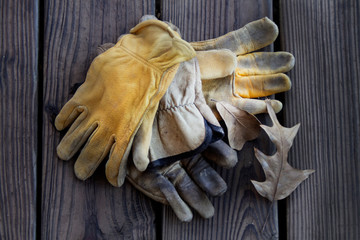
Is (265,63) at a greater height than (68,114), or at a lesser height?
greater

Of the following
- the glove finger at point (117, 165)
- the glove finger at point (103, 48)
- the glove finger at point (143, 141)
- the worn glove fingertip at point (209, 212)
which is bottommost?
the worn glove fingertip at point (209, 212)

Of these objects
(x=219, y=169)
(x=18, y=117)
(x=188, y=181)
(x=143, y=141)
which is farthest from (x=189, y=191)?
(x=18, y=117)

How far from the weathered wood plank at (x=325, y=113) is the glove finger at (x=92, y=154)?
0.62 metres

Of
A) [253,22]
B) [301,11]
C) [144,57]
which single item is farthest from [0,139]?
[301,11]

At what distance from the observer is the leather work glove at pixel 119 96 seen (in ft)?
3.43

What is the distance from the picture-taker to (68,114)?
1161mm

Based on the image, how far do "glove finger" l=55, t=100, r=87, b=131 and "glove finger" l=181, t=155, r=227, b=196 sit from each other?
367 millimetres

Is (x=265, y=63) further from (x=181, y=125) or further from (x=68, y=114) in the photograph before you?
(x=68, y=114)

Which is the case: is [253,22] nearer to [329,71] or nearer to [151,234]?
[329,71]

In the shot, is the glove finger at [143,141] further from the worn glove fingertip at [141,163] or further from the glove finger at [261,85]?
the glove finger at [261,85]

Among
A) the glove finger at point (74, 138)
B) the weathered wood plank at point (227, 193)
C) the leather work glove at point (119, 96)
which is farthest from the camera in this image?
the weathered wood plank at point (227, 193)

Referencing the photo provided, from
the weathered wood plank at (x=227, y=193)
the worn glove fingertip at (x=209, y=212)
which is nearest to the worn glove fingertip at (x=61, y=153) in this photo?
the weathered wood plank at (x=227, y=193)

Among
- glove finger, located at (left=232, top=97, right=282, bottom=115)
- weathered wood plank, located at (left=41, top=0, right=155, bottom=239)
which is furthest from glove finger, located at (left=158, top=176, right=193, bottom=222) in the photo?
glove finger, located at (left=232, top=97, right=282, bottom=115)

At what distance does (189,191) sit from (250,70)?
45 cm
